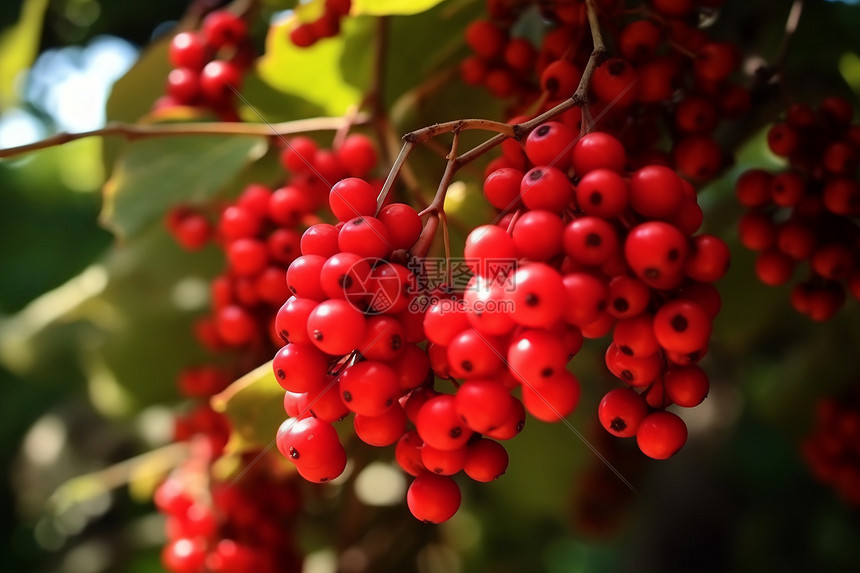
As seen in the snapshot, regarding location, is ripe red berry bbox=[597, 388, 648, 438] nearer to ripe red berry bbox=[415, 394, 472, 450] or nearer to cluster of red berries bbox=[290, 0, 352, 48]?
ripe red berry bbox=[415, 394, 472, 450]

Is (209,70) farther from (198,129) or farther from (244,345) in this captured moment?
(244,345)

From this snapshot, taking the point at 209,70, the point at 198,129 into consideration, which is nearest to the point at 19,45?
the point at 209,70

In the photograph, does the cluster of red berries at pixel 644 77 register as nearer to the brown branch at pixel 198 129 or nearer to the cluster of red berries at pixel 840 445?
the brown branch at pixel 198 129

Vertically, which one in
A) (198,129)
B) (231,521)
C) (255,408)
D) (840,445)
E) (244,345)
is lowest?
(840,445)

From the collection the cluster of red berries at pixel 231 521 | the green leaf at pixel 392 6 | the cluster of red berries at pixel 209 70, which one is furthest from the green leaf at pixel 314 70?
the cluster of red berries at pixel 231 521

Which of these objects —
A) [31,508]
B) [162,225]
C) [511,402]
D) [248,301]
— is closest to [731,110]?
[511,402]

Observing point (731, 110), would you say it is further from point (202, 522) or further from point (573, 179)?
point (202, 522)
